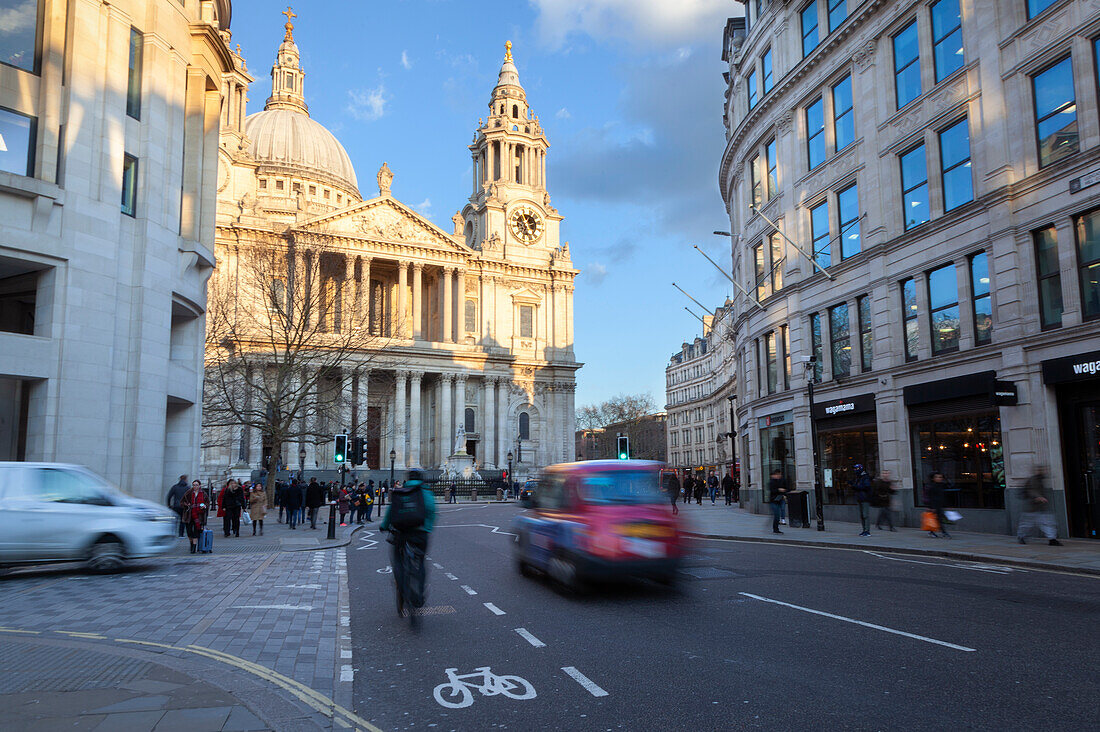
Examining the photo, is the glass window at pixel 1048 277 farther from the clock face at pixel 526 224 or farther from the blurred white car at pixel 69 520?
the clock face at pixel 526 224

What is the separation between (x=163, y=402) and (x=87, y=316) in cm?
345

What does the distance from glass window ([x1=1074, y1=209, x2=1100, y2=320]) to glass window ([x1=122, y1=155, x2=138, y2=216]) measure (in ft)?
77.2

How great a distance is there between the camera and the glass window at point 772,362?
1220 inches

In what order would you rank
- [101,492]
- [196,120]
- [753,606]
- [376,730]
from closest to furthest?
[376,730] → [753,606] → [101,492] → [196,120]

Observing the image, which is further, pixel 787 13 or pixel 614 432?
pixel 614 432

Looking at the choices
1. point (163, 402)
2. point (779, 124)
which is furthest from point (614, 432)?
point (163, 402)

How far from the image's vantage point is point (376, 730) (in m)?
5.39

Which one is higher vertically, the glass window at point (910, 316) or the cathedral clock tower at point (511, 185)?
the cathedral clock tower at point (511, 185)

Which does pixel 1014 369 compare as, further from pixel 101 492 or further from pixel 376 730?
pixel 101 492

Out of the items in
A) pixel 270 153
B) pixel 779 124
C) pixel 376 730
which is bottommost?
pixel 376 730

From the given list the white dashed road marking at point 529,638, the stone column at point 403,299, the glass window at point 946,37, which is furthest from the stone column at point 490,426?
the white dashed road marking at point 529,638

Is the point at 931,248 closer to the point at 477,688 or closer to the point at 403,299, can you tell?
the point at 477,688

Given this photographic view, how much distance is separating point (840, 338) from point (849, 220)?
3880 mm

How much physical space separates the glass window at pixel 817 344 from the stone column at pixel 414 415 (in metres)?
42.7
